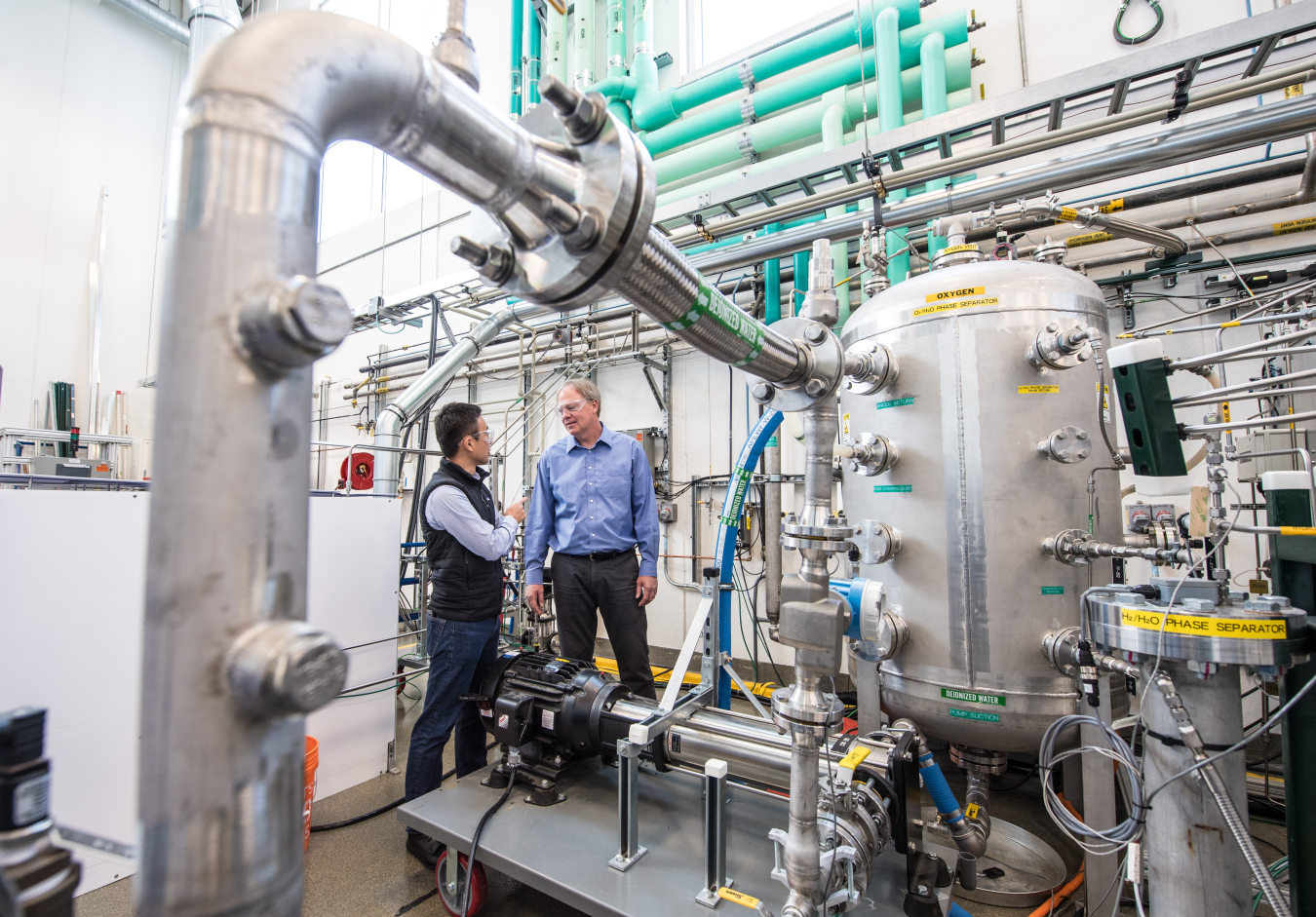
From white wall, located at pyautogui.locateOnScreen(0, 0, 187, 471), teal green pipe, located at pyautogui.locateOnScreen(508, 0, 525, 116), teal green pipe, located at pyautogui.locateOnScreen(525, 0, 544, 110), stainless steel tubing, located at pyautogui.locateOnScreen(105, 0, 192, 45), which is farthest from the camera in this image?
stainless steel tubing, located at pyautogui.locateOnScreen(105, 0, 192, 45)

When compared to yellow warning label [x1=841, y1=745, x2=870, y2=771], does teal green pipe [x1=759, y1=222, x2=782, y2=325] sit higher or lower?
higher

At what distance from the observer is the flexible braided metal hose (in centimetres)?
50

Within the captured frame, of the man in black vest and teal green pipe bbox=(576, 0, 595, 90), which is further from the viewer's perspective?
teal green pipe bbox=(576, 0, 595, 90)

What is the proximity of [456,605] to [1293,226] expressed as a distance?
10.3 ft

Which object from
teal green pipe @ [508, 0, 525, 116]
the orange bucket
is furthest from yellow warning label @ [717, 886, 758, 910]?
teal green pipe @ [508, 0, 525, 116]

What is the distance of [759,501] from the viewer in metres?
3.14

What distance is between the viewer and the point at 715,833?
1.24 metres

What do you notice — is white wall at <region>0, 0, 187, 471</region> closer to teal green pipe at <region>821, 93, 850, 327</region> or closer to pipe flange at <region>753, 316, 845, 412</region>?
teal green pipe at <region>821, 93, 850, 327</region>

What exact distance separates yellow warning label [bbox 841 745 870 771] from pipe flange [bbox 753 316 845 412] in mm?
748

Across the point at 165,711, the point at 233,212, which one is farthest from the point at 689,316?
the point at 165,711

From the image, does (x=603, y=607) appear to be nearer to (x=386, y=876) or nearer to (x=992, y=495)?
(x=386, y=876)

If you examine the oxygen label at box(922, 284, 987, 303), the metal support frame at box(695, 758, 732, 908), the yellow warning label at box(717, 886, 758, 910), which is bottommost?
the yellow warning label at box(717, 886, 758, 910)

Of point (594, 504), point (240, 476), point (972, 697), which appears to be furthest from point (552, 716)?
point (240, 476)

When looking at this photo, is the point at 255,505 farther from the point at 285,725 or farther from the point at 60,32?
the point at 60,32
